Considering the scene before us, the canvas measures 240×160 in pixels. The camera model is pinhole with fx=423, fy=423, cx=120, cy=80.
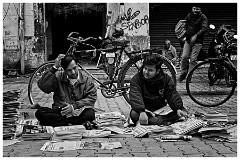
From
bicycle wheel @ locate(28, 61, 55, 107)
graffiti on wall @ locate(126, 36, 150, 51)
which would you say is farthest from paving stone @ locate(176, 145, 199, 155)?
graffiti on wall @ locate(126, 36, 150, 51)

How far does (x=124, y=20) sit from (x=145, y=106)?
799 centimetres

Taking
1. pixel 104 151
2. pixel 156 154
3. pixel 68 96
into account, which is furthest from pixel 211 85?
pixel 104 151

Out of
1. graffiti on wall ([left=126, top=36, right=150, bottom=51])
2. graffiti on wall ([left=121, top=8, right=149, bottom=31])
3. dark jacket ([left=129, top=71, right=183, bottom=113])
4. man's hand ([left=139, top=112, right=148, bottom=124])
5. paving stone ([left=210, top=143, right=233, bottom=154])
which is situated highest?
graffiti on wall ([left=121, top=8, right=149, bottom=31])

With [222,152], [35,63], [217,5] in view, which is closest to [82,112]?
[222,152]

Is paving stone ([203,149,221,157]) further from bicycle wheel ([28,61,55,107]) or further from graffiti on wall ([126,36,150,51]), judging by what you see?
graffiti on wall ([126,36,150,51])

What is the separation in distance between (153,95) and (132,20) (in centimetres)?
803

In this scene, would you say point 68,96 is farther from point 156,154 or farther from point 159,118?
point 156,154

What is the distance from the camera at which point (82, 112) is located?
17.7 feet

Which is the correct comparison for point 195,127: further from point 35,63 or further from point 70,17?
point 70,17

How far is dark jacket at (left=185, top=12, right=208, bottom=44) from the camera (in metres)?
9.48

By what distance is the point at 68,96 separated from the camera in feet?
18.1


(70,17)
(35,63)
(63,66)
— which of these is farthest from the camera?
(70,17)

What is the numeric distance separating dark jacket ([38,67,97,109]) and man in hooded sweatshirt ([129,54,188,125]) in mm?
540

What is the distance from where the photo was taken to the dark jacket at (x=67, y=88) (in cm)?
544
